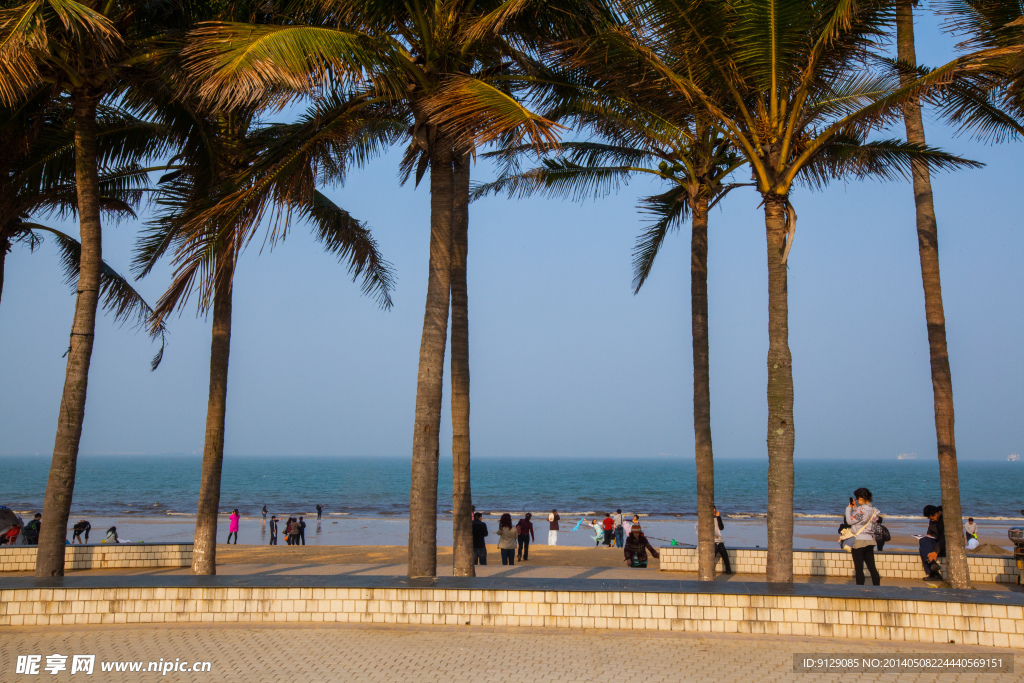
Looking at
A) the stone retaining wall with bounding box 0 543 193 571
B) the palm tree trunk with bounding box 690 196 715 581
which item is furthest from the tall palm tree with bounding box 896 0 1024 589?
the stone retaining wall with bounding box 0 543 193 571

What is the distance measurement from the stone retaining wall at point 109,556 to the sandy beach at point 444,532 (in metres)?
17.1

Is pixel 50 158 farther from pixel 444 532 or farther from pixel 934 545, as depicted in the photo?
pixel 444 532

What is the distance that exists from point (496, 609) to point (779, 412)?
12.2 ft

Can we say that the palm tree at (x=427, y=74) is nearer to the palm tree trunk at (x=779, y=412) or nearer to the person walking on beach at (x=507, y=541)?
the palm tree trunk at (x=779, y=412)

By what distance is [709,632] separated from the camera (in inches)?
293

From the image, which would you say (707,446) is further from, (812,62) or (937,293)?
(812,62)

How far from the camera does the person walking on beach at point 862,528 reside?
32.6 ft

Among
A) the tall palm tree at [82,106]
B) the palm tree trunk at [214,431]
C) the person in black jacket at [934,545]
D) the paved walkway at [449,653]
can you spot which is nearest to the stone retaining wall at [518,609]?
the paved walkway at [449,653]

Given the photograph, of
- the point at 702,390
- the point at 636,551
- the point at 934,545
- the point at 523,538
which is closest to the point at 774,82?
the point at 702,390

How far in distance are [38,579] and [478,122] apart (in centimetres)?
705

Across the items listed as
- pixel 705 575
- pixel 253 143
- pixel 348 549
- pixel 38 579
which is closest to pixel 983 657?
pixel 705 575

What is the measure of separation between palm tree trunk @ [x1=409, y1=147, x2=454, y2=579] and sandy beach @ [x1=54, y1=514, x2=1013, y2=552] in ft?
71.6

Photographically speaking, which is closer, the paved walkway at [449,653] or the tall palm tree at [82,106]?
the paved walkway at [449,653]

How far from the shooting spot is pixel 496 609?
774cm
